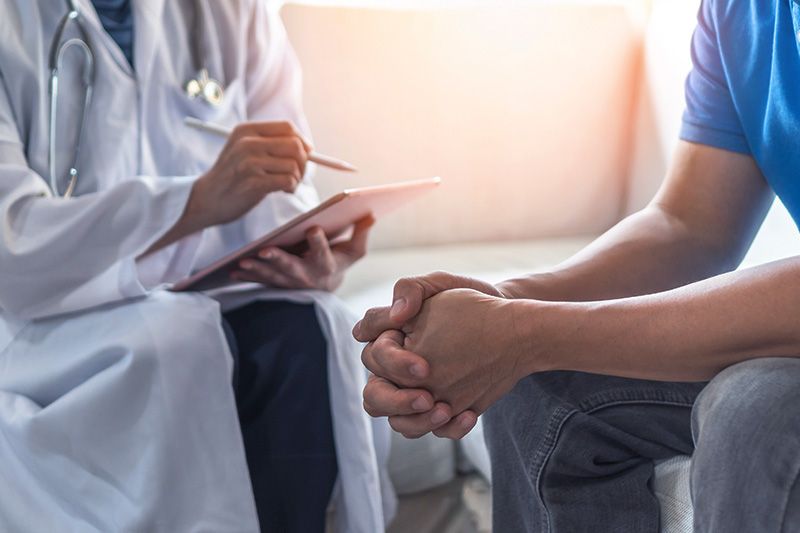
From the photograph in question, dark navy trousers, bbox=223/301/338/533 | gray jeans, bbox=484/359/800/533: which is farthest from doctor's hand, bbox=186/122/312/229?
gray jeans, bbox=484/359/800/533

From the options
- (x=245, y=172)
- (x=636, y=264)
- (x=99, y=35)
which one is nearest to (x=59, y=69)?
(x=99, y=35)

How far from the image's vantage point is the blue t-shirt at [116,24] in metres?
1.05

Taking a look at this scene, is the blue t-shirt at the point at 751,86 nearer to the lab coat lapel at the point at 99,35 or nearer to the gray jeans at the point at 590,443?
the gray jeans at the point at 590,443

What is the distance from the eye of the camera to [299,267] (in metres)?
0.99

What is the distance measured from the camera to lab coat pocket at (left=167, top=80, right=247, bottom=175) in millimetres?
1063

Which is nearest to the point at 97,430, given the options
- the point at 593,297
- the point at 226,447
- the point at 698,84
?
the point at 226,447

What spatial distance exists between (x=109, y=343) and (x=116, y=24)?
1.68ft

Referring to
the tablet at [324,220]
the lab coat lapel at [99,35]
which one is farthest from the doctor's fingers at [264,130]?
the lab coat lapel at [99,35]

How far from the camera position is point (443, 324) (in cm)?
63

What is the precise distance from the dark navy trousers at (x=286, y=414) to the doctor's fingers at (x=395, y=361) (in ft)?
0.99

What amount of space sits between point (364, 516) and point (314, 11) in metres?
1.04

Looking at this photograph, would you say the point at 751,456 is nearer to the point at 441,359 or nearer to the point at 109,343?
the point at 441,359

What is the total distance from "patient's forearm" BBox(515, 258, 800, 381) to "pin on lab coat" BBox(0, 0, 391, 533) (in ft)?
1.33

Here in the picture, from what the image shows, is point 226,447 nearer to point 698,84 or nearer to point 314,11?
point 698,84
